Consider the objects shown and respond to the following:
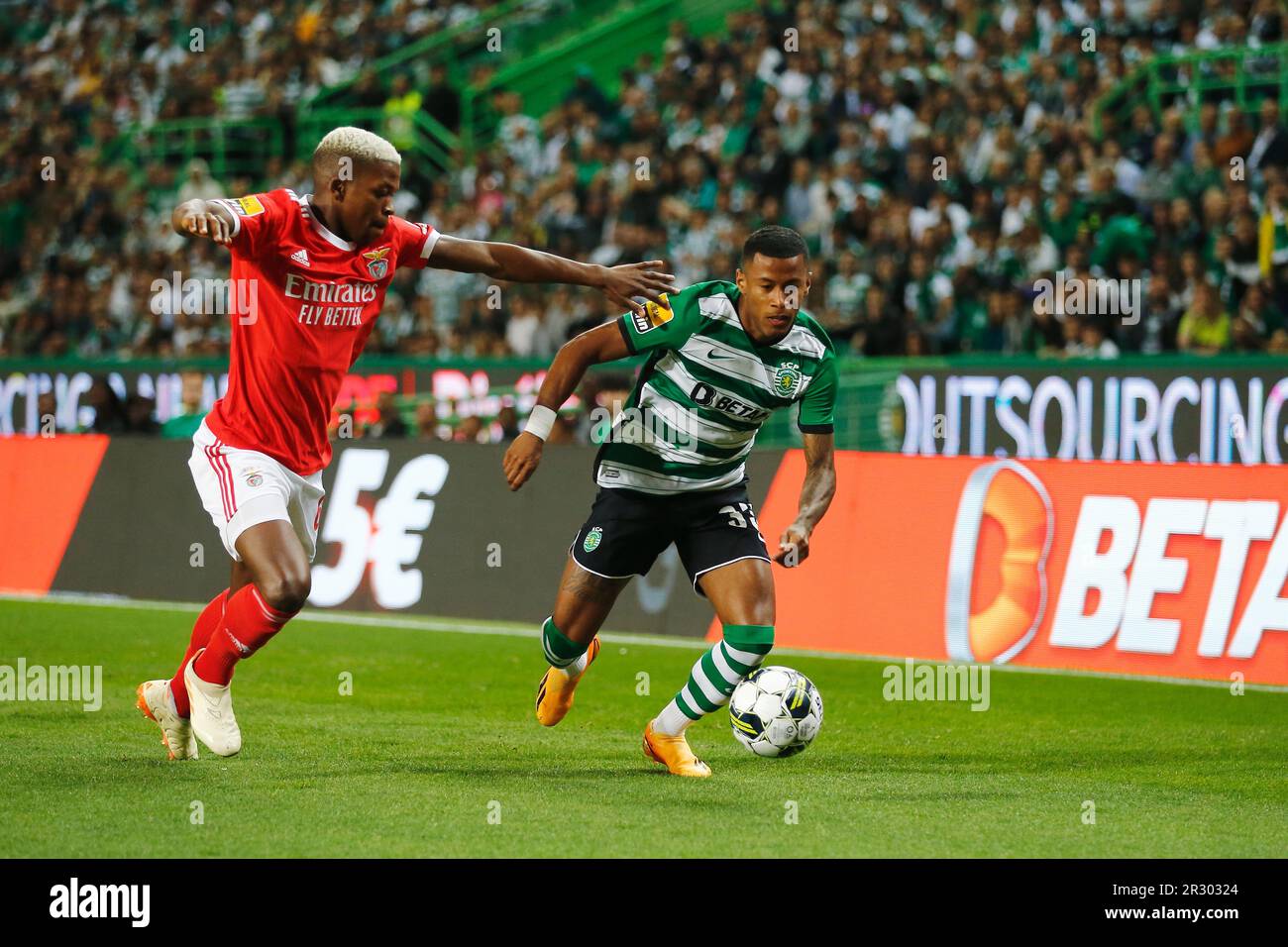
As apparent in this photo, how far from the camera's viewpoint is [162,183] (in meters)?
27.6

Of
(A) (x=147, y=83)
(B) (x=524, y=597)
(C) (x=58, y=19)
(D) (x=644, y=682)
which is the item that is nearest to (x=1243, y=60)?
(B) (x=524, y=597)

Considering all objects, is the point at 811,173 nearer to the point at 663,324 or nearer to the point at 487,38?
the point at 487,38

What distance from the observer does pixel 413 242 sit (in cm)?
806

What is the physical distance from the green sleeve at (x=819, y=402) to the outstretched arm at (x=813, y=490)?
45 millimetres

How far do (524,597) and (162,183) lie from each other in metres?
15.4

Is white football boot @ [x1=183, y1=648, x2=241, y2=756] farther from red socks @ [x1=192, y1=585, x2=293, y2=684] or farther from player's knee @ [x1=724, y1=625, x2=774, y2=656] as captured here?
player's knee @ [x1=724, y1=625, x2=774, y2=656]

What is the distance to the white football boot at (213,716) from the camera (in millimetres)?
7656

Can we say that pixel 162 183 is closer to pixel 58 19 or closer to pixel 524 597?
pixel 58 19

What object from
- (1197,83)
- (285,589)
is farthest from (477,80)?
(285,589)

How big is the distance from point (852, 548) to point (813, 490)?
504 cm

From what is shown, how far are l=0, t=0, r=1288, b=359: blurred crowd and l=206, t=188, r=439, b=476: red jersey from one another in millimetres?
10120

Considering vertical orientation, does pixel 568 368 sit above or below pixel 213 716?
above

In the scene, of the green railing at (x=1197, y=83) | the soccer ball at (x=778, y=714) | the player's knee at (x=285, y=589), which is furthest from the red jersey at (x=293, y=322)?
the green railing at (x=1197, y=83)

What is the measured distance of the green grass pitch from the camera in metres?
6.57
